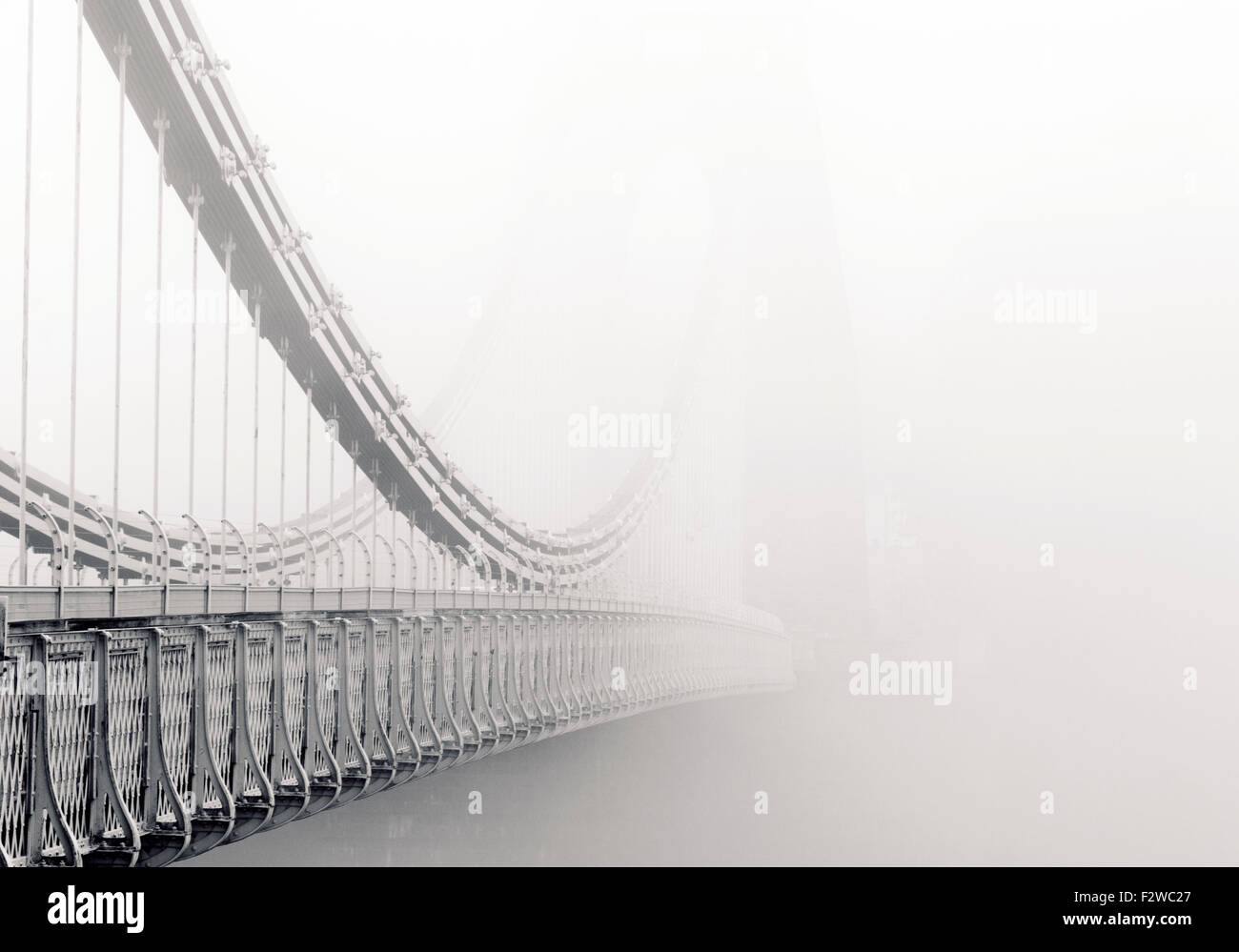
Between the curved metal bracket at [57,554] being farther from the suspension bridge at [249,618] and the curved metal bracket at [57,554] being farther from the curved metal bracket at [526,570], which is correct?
the curved metal bracket at [526,570]

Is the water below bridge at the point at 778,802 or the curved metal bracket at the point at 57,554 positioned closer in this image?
the curved metal bracket at the point at 57,554

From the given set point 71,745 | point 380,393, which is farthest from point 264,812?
point 380,393

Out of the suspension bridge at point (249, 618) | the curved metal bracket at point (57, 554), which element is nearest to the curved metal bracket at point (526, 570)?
the suspension bridge at point (249, 618)

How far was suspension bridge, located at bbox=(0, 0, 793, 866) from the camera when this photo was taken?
8328 mm

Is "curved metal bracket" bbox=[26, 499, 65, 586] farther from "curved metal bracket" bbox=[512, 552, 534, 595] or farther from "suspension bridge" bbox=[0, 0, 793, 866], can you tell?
"curved metal bracket" bbox=[512, 552, 534, 595]

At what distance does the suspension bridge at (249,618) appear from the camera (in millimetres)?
8328

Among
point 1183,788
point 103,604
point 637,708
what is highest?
point 103,604

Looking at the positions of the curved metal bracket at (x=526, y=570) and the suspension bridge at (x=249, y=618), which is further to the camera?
the curved metal bracket at (x=526, y=570)

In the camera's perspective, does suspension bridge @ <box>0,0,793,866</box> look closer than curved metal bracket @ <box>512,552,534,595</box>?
Yes

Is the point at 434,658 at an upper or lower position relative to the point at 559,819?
upper

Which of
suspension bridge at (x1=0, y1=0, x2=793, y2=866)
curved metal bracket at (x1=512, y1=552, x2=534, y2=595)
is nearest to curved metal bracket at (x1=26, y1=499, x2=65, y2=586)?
suspension bridge at (x1=0, y1=0, x2=793, y2=866)

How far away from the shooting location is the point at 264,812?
10.5 meters
